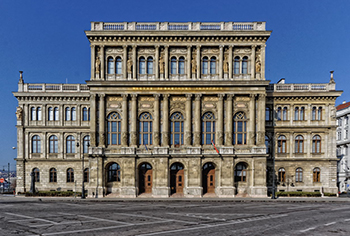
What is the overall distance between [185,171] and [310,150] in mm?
23282

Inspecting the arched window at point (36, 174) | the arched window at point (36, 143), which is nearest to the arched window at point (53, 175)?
the arched window at point (36, 174)

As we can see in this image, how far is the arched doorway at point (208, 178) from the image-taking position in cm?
4709

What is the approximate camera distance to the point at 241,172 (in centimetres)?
4738

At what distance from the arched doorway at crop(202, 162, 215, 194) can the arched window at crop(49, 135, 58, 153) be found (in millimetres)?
27679

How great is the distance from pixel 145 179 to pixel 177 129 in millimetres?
9274

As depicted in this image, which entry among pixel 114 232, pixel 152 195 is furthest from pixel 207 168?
pixel 114 232

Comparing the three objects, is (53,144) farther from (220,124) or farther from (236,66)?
(236,66)

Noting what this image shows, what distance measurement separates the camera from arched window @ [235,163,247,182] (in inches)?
1863

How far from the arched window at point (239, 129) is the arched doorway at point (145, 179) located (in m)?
14.3

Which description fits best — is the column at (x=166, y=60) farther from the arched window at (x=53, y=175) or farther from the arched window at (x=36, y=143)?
the arched window at (x=53, y=175)

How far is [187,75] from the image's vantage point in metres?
47.6

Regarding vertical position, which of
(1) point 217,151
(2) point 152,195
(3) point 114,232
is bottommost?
(2) point 152,195

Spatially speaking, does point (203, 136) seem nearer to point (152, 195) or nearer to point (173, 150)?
point (173, 150)

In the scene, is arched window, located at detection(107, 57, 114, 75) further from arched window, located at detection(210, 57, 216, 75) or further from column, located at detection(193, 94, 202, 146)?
arched window, located at detection(210, 57, 216, 75)
